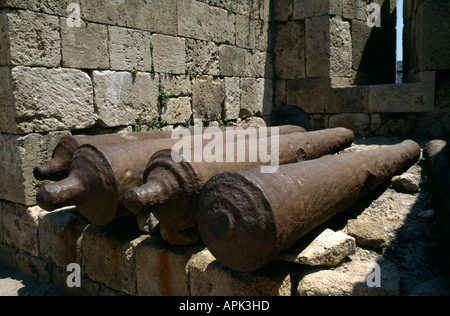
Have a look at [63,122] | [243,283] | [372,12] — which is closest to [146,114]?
[63,122]

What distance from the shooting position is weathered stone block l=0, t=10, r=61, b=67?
3773 millimetres

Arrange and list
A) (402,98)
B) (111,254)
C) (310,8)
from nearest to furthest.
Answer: (111,254) < (402,98) < (310,8)

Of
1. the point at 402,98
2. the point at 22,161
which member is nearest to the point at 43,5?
the point at 22,161

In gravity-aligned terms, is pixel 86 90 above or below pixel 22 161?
above

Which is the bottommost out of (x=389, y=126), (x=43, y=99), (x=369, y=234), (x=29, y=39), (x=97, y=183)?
(x=369, y=234)

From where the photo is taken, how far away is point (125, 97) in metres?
5.05

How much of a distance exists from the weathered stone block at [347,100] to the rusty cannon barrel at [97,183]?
5.34m

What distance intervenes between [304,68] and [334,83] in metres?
0.70

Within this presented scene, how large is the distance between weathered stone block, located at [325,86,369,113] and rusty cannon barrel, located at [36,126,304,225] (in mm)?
5335

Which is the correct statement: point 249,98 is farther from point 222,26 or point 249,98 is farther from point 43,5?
point 43,5

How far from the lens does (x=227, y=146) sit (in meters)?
3.22

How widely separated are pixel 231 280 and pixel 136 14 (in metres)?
4.10

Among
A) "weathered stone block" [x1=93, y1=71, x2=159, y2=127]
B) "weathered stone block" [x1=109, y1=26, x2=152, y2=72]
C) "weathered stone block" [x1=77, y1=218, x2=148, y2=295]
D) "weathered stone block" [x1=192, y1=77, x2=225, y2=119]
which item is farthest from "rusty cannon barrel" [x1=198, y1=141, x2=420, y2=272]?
"weathered stone block" [x1=192, y1=77, x2=225, y2=119]

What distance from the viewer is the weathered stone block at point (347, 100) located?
23.2 ft
